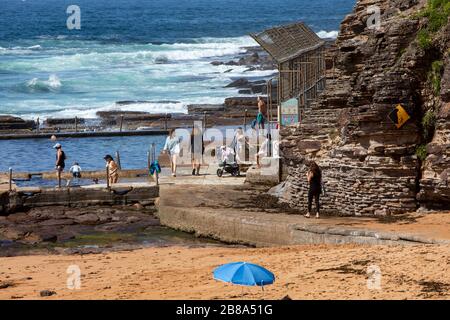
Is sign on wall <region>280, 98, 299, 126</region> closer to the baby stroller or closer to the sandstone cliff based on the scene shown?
the baby stroller

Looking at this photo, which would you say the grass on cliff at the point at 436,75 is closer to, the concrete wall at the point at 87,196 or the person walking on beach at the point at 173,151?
the concrete wall at the point at 87,196

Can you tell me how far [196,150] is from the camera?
36.5m

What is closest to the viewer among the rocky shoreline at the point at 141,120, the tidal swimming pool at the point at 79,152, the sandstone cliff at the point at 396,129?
the sandstone cliff at the point at 396,129

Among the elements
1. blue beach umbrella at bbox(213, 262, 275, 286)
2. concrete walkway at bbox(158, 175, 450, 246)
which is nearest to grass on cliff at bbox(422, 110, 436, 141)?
concrete walkway at bbox(158, 175, 450, 246)

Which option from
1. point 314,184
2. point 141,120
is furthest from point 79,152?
point 314,184

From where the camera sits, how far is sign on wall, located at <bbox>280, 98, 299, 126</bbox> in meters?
32.7

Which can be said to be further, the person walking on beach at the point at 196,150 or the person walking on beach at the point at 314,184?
the person walking on beach at the point at 196,150

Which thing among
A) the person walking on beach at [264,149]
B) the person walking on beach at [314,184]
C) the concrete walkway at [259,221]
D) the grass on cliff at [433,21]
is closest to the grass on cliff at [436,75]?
the grass on cliff at [433,21]

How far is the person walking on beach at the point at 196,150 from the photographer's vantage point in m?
34.8

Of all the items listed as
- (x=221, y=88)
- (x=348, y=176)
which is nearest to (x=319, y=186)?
(x=348, y=176)

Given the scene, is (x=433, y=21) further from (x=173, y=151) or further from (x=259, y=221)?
(x=173, y=151)

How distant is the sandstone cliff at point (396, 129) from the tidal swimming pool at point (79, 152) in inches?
536

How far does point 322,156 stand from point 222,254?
4.89 metres

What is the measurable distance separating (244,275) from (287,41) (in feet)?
52.6
